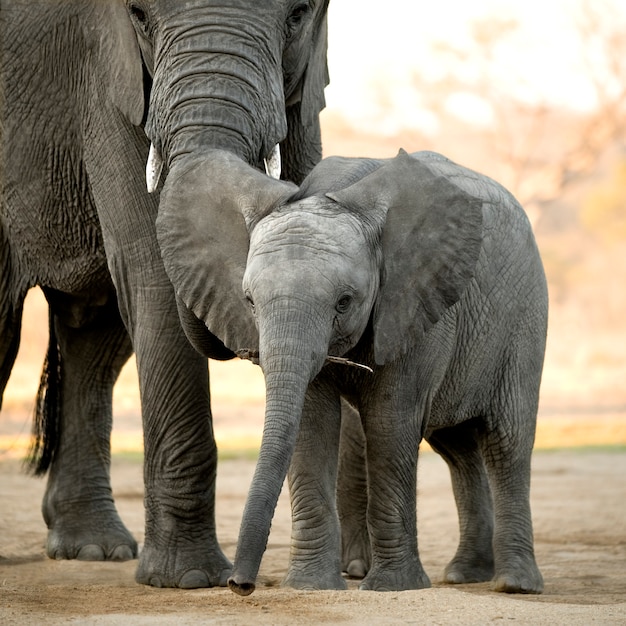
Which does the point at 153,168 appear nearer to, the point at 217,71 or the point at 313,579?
the point at 217,71

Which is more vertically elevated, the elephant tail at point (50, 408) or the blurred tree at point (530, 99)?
the blurred tree at point (530, 99)

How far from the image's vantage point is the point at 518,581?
5277 mm

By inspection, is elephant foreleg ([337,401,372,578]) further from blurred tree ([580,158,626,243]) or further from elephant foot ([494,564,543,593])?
blurred tree ([580,158,626,243])

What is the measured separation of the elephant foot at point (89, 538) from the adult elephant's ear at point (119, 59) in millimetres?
2027

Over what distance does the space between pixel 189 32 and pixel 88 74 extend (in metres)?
0.74

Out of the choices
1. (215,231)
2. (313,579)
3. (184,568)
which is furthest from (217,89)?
(184,568)

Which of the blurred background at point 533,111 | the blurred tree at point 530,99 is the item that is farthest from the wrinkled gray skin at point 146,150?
the blurred tree at point 530,99

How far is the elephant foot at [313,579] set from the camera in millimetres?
4773

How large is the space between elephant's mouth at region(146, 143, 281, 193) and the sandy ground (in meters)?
1.30

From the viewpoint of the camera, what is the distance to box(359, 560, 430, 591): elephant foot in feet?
15.8

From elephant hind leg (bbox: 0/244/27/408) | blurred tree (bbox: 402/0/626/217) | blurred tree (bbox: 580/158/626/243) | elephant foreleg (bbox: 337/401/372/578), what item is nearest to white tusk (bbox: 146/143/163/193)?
elephant foreleg (bbox: 337/401/372/578)

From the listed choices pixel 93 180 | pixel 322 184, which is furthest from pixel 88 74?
pixel 322 184

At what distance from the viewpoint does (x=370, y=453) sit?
15.9 feet

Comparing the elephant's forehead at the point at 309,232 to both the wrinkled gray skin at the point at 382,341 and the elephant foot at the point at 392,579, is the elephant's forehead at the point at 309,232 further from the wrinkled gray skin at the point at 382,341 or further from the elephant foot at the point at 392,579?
the elephant foot at the point at 392,579
